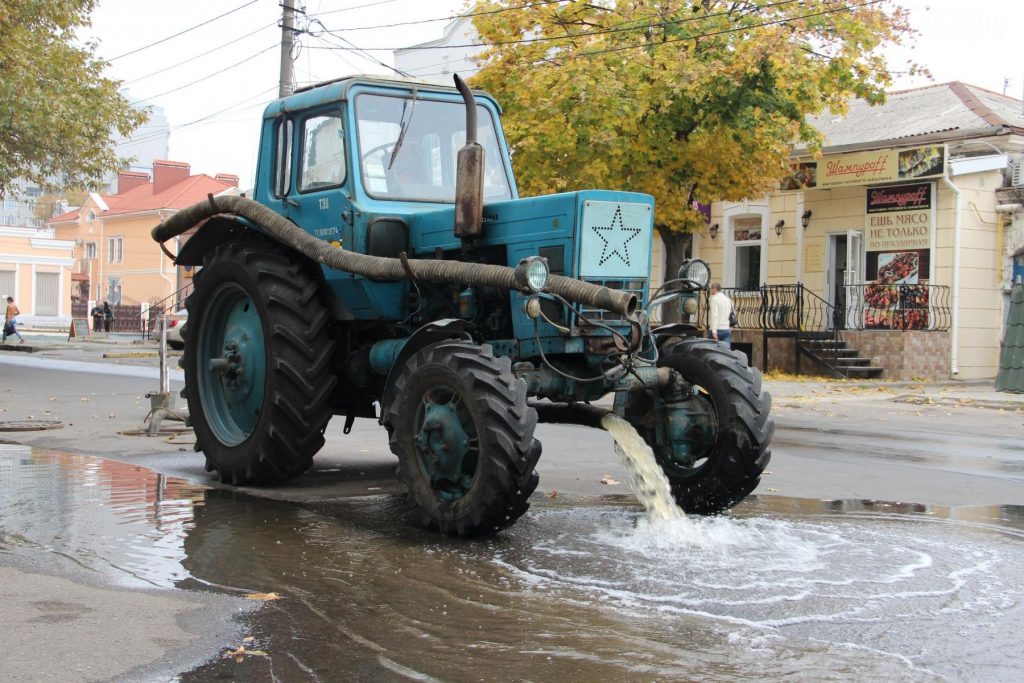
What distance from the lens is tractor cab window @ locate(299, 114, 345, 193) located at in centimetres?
853

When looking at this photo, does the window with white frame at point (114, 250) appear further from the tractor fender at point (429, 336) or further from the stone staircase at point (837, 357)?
the tractor fender at point (429, 336)

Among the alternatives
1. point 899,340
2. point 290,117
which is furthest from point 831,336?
point 290,117

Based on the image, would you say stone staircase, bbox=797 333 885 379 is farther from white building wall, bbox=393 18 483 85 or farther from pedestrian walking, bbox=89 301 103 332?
pedestrian walking, bbox=89 301 103 332

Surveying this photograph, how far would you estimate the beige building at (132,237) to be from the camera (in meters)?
72.4

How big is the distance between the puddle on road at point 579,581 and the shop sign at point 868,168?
17797 mm

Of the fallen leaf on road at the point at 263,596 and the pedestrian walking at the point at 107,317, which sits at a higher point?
the pedestrian walking at the point at 107,317

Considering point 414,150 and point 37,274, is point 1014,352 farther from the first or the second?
point 37,274

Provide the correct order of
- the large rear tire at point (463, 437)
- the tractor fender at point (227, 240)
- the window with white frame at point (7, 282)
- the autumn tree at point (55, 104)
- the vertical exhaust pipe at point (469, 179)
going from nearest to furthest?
1. the large rear tire at point (463, 437)
2. the vertical exhaust pipe at point (469, 179)
3. the tractor fender at point (227, 240)
4. the autumn tree at point (55, 104)
5. the window with white frame at point (7, 282)

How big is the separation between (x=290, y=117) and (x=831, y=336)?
62.4 feet

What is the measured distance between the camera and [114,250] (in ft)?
251

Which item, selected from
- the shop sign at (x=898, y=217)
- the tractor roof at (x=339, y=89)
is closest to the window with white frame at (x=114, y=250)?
the shop sign at (x=898, y=217)

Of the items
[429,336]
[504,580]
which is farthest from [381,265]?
[504,580]

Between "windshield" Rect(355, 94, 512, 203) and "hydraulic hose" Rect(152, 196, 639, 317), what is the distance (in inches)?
25.7

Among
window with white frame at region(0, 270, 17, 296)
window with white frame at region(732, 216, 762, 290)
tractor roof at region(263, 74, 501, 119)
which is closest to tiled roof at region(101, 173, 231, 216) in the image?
window with white frame at region(0, 270, 17, 296)
